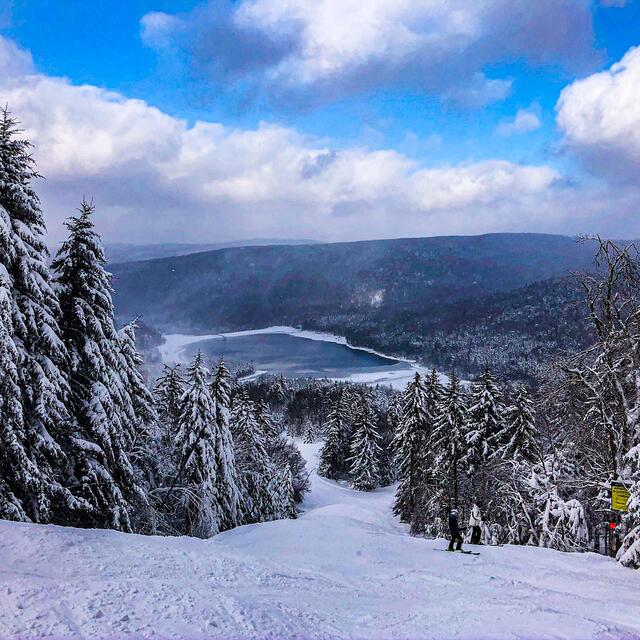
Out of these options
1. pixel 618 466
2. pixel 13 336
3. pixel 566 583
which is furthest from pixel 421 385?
pixel 13 336

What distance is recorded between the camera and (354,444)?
5362cm

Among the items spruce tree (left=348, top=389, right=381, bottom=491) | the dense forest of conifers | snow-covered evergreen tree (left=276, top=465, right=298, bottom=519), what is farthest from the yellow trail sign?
spruce tree (left=348, top=389, right=381, bottom=491)

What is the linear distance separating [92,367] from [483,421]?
2228 centimetres

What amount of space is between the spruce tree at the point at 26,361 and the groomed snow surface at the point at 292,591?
91.5 inches

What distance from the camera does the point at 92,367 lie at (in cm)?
1327

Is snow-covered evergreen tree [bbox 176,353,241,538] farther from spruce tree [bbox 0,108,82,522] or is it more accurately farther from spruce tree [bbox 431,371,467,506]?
spruce tree [bbox 431,371,467,506]

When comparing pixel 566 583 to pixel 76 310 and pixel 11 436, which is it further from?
pixel 76 310

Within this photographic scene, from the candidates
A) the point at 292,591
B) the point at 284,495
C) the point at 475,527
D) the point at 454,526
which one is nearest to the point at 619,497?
the point at 454,526

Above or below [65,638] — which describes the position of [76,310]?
above

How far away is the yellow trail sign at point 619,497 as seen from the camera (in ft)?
36.4

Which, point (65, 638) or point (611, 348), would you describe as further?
point (611, 348)

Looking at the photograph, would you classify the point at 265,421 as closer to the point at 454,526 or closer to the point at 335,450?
the point at 335,450

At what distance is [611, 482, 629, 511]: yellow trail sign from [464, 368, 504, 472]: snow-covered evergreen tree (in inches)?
646

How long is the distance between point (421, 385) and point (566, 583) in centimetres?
2732
